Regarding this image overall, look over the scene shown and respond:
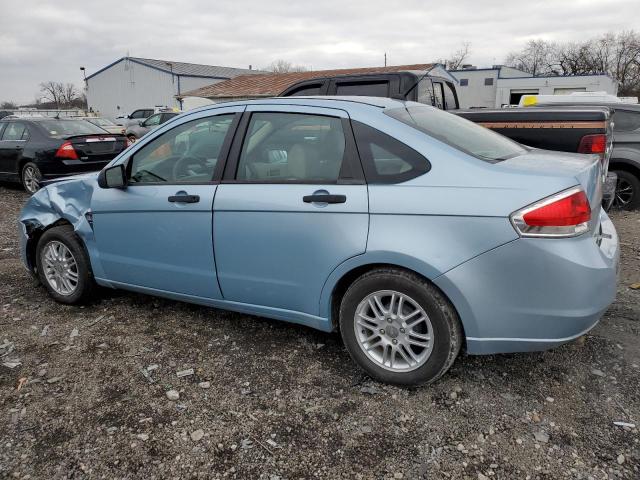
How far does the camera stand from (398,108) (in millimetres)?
3174

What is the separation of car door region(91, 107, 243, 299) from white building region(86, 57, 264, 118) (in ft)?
133

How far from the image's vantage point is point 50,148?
9.17 m

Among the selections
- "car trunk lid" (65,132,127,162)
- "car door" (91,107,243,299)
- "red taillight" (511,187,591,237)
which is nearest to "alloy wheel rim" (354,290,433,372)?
"red taillight" (511,187,591,237)

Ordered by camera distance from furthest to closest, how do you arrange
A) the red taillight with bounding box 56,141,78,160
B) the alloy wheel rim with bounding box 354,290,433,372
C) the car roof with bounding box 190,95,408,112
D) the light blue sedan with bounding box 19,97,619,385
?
the red taillight with bounding box 56,141,78,160 → the car roof with bounding box 190,95,408,112 → the alloy wheel rim with bounding box 354,290,433,372 → the light blue sedan with bounding box 19,97,619,385

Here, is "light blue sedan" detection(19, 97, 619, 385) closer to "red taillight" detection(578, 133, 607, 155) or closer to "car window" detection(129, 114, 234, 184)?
"car window" detection(129, 114, 234, 184)

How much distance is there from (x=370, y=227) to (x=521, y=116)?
160 inches

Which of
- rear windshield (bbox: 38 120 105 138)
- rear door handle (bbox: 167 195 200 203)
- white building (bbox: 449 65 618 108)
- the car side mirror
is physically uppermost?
white building (bbox: 449 65 618 108)

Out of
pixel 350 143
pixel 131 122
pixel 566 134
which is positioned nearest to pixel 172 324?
pixel 350 143

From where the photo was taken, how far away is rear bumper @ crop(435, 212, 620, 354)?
243 cm

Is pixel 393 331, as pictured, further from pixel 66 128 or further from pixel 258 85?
pixel 258 85

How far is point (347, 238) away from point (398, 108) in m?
0.96

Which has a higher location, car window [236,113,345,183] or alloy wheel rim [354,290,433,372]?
car window [236,113,345,183]

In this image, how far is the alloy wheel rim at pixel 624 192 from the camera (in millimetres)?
7575

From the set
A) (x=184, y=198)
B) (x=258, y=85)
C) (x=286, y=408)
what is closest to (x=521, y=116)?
(x=184, y=198)
